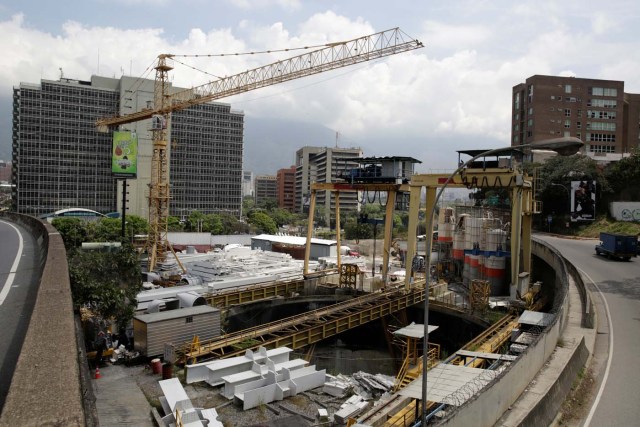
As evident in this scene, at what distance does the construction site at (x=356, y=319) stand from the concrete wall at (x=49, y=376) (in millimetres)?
4585

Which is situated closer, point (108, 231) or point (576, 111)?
point (108, 231)

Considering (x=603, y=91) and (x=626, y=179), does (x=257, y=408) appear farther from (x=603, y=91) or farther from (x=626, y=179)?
(x=603, y=91)

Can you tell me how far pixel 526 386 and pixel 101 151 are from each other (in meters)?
130

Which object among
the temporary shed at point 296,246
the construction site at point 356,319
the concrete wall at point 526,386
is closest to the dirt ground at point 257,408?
the construction site at point 356,319

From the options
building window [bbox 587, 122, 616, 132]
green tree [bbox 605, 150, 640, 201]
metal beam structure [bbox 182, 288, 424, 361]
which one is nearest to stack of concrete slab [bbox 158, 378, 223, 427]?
metal beam structure [bbox 182, 288, 424, 361]

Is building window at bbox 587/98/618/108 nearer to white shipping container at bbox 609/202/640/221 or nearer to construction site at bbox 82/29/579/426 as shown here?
white shipping container at bbox 609/202/640/221

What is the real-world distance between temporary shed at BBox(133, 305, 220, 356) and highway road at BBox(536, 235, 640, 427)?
49.9ft

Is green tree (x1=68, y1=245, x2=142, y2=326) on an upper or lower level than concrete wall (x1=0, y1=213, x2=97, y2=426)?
lower

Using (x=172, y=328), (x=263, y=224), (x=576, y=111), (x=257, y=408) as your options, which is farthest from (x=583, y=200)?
(x=263, y=224)

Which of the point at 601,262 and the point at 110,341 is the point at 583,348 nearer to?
the point at 110,341

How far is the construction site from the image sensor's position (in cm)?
1463

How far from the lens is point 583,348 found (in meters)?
16.9

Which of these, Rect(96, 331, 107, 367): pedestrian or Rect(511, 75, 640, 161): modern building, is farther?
Rect(511, 75, 640, 161): modern building

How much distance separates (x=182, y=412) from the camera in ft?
45.0
